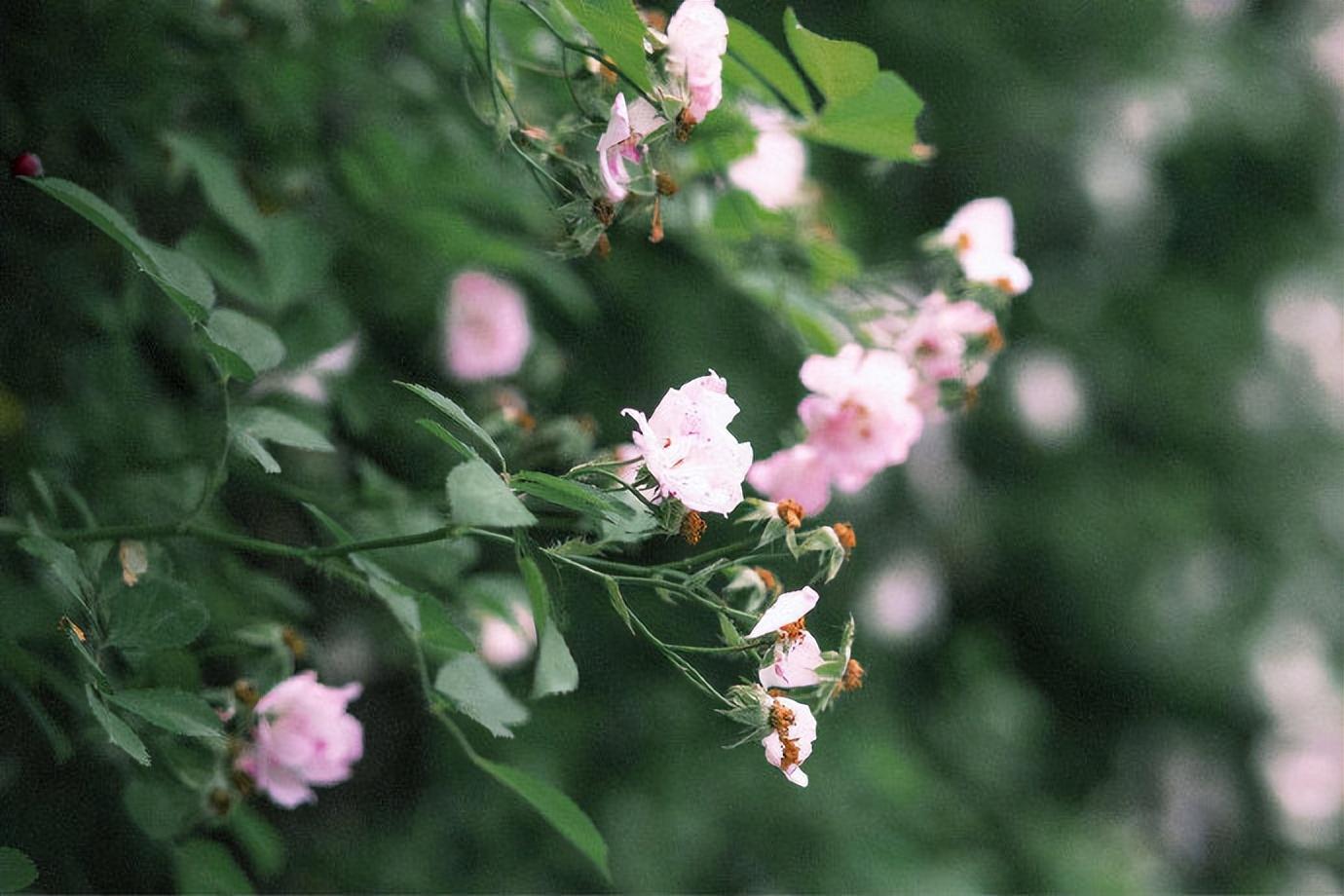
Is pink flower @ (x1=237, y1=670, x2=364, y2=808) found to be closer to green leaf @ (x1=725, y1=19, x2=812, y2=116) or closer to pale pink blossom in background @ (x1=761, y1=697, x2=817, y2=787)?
pale pink blossom in background @ (x1=761, y1=697, x2=817, y2=787)

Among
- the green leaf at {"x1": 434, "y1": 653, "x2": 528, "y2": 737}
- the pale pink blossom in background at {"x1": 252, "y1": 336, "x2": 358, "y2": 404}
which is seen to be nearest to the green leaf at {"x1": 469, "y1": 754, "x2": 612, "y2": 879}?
the green leaf at {"x1": 434, "y1": 653, "x2": 528, "y2": 737}

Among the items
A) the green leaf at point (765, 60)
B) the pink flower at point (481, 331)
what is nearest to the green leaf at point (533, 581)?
the green leaf at point (765, 60)

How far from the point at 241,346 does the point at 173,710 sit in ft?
0.63

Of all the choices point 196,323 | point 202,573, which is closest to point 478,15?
point 196,323

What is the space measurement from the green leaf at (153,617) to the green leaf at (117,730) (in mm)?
51

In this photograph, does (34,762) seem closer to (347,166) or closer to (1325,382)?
(347,166)

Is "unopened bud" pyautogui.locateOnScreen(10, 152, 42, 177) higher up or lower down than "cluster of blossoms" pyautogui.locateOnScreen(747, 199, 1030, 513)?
lower down

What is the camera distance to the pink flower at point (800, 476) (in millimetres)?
861

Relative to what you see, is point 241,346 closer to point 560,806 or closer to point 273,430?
point 273,430

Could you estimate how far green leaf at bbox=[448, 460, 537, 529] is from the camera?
49cm

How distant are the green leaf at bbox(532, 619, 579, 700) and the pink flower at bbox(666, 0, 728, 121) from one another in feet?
0.84

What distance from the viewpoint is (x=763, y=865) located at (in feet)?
6.17

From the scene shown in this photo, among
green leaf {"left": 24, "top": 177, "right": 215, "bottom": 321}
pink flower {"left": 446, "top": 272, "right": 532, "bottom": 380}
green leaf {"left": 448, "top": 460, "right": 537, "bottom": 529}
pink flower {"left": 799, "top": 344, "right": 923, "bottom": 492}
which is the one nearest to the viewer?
green leaf {"left": 448, "top": 460, "right": 537, "bottom": 529}

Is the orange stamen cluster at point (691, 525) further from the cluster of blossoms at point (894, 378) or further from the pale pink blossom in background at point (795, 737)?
the cluster of blossoms at point (894, 378)
